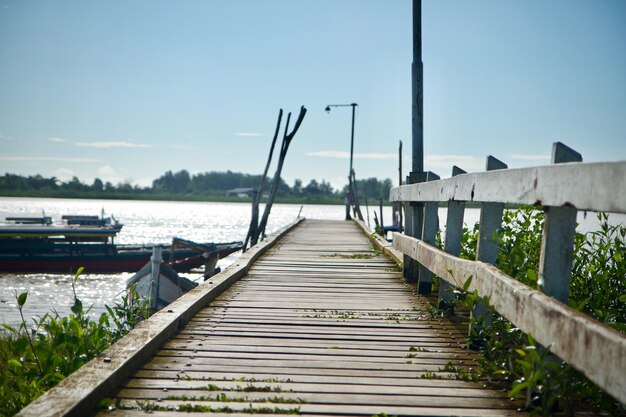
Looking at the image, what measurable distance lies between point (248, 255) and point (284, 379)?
6.74 m

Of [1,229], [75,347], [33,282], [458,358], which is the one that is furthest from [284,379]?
[1,229]

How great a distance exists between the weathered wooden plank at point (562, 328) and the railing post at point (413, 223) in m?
3.67

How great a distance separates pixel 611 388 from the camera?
7.78 feet

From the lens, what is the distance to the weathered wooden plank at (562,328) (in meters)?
2.37

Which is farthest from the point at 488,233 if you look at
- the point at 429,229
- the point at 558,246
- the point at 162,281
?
the point at 162,281

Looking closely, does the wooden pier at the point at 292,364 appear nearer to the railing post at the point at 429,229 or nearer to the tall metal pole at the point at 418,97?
the railing post at the point at 429,229

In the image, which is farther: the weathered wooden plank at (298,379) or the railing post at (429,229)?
the railing post at (429,229)

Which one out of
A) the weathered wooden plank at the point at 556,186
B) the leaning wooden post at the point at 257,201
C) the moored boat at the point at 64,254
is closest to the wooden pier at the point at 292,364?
the weathered wooden plank at the point at 556,186

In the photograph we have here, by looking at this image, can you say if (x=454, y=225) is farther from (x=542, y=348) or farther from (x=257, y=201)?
(x=257, y=201)

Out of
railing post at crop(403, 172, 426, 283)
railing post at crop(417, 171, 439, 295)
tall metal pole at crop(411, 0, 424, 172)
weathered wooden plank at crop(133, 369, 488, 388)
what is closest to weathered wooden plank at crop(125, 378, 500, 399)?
weathered wooden plank at crop(133, 369, 488, 388)

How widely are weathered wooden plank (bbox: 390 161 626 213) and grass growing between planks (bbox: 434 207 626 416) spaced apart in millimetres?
425

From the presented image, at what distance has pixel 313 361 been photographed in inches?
172

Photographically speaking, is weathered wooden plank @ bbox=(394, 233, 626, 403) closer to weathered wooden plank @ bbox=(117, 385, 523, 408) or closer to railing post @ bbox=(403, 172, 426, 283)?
weathered wooden plank @ bbox=(117, 385, 523, 408)

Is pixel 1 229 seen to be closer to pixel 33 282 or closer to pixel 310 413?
pixel 33 282
